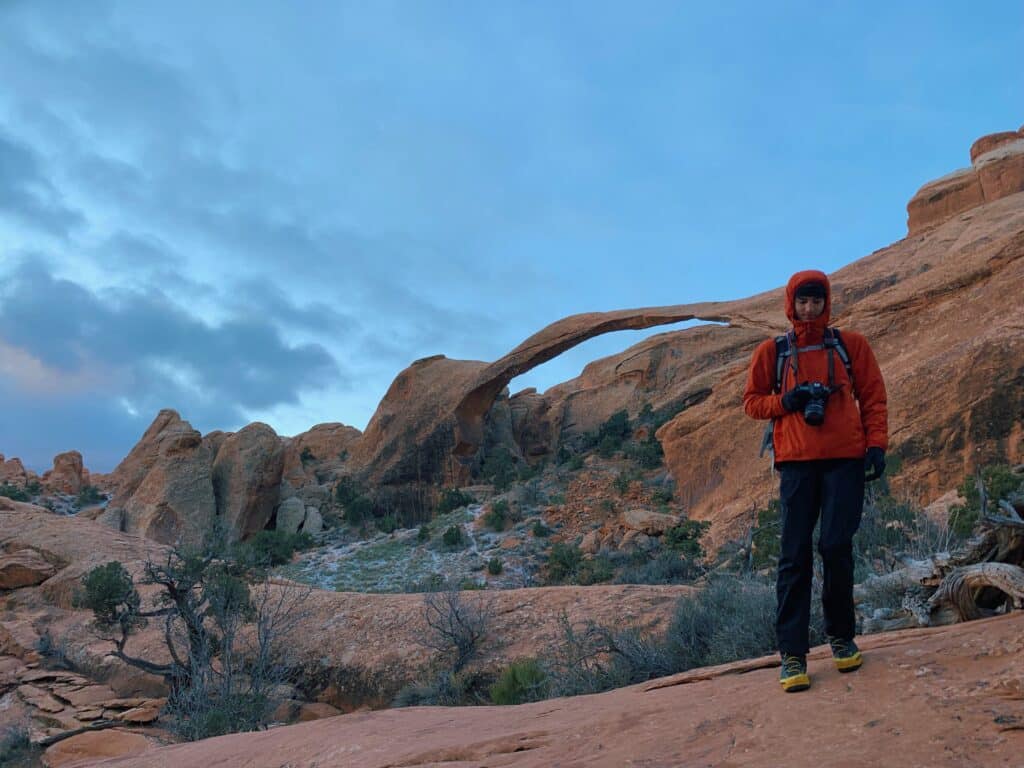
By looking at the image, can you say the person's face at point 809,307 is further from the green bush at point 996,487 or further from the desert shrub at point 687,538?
the desert shrub at point 687,538

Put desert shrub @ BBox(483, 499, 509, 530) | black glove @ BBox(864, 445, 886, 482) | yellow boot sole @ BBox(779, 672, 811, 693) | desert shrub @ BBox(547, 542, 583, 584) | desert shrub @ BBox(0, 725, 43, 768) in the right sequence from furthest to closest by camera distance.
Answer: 1. desert shrub @ BBox(483, 499, 509, 530)
2. desert shrub @ BBox(547, 542, 583, 584)
3. desert shrub @ BBox(0, 725, 43, 768)
4. black glove @ BBox(864, 445, 886, 482)
5. yellow boot sole @ BBox(779, 672, 811, 693)

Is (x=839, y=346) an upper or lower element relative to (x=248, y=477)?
lower

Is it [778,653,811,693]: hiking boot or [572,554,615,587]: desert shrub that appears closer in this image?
[778,653,811,693]: hiking boot

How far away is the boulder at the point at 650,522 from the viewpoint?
15383mm

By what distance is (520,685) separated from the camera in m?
6.84

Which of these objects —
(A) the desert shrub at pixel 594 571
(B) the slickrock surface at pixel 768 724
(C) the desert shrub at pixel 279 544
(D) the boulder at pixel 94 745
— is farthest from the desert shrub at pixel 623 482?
(B) the slickrock surface at pixel 768 724

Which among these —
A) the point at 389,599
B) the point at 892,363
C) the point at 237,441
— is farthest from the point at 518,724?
the point at 237,441

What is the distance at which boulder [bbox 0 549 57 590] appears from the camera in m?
13.4

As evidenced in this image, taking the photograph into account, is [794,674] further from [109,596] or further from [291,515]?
[291,515]

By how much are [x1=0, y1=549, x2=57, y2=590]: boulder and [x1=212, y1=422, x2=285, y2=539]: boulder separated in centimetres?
908

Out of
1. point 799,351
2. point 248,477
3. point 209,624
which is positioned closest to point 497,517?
point 248,477

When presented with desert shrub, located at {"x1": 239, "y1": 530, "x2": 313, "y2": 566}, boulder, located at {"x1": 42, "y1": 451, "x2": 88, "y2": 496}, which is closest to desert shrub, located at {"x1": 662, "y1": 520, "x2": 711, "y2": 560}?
desert shrub, located at {"x1": 239, "y1": 530, "x2": 313, "y2": 566}

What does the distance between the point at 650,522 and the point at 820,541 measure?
12.8 metres

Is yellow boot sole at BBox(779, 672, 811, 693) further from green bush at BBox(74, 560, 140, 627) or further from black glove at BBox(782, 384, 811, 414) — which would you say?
green bush at BBox(74, 560, 140, 627)
